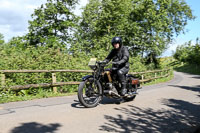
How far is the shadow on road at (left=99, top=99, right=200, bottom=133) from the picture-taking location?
4.09 meters

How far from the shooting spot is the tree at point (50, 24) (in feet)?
77.5

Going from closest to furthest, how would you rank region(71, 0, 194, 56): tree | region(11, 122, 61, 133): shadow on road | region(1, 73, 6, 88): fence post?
region(11, 122, 61, 133): shadow on road → region(1, 73, 6, 88): fence post → region(71, 0, 194, 56): tree

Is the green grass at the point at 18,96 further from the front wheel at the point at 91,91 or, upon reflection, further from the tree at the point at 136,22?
the tree at the point at 136,22

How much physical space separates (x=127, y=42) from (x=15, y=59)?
→ 30015mm

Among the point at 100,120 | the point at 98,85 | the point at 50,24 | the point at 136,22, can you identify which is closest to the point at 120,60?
the point at 98,85

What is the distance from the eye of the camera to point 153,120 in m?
4.78

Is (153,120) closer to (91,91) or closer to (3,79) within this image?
(91,91)

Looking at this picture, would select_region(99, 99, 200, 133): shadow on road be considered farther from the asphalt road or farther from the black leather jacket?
the black leather jacket

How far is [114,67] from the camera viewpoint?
6.66 metres

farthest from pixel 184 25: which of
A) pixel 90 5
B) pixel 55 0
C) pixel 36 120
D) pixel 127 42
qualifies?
pixel 36 120

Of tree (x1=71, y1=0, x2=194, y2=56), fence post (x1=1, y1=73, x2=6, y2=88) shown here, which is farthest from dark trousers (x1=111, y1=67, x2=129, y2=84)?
tree (x1=71, y1=0, x2=194, y2=56)

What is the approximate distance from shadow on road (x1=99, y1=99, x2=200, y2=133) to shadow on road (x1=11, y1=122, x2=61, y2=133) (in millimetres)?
961

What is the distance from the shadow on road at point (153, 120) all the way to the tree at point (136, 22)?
2556 cm

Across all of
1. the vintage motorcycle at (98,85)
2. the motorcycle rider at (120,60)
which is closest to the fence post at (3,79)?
the vintage motorcycle at (98,85)
